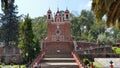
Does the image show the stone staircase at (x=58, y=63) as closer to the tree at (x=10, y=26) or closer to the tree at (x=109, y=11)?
the tree at (x=10, y=26)

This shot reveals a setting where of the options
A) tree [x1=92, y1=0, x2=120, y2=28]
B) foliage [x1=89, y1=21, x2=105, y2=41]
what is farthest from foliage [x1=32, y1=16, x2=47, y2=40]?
tree [x1=92, y1=0, x2=120, y2=28]

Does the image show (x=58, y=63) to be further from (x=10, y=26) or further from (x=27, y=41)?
(x=10, y=26)

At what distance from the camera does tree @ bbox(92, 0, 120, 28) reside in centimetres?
1425

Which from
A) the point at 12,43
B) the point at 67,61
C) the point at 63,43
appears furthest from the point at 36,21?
the point at 67,61

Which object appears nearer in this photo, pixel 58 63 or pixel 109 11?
pixel 109 11

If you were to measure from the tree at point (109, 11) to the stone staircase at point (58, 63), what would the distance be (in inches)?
781

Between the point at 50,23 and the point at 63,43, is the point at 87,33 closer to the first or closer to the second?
the point at 50,23

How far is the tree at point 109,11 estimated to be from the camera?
46.8 feet

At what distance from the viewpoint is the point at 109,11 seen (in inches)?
574

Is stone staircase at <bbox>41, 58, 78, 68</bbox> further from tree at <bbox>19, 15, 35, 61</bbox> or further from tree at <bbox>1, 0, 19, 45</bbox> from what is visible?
tree at <bbox>1, 0, 19, 45</bbox>

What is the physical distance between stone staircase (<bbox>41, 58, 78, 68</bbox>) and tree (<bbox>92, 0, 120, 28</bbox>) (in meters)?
19.8

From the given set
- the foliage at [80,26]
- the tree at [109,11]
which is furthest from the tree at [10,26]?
the tree at [109,11]

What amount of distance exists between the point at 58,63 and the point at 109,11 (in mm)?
23158

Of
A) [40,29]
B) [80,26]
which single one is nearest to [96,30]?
[80,26]
